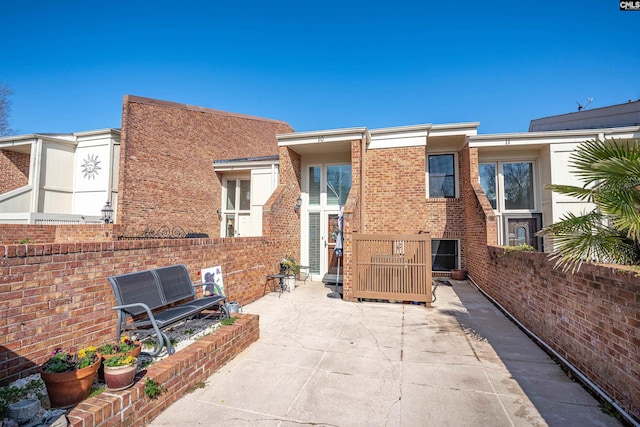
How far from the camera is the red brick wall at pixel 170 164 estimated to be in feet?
31.8

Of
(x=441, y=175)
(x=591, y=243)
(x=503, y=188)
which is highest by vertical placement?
(x=441, y=175)

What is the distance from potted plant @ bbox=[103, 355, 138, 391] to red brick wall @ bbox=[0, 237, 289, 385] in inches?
39.2

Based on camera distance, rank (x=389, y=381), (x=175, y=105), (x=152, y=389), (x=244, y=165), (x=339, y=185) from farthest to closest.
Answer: (x=244, y=165) < (x=175, y=105) < (x=339, y=185) < (x=389, y=381) < (x=152, y=389)

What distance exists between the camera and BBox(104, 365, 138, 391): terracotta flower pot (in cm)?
239

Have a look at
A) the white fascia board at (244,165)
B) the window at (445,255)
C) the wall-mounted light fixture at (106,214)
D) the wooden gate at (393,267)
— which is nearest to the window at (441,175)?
the window at (445,255)

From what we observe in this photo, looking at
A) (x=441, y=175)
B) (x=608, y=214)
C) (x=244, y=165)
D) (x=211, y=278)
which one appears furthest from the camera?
(x=244, y=165)

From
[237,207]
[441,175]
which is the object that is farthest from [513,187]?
[237,207]

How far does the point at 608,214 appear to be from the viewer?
3004 millimetres

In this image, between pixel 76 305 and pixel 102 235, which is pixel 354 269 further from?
pixel 102 235

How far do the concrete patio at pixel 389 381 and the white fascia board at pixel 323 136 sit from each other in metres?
5.29

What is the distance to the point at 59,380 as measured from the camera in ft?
7.37

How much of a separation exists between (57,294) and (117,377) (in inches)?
53.9

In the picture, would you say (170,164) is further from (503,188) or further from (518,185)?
(518,185)

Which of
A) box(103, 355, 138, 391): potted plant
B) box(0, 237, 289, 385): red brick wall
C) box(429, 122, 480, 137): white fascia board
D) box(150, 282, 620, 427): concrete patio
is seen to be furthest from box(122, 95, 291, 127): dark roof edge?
box(103, 355, 138, 391): potted plant
